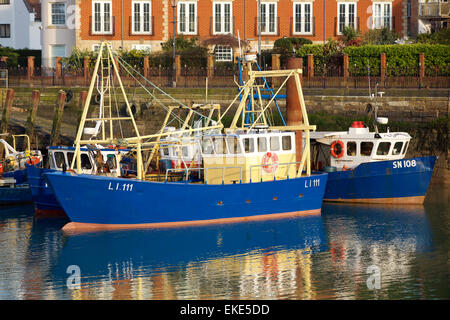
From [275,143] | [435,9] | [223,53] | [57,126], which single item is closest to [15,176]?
[57,126]

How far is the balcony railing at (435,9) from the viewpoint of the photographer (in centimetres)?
5503

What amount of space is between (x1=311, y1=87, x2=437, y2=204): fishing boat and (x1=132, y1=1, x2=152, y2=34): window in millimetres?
24487

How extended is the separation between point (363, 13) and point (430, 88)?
14.2 metres

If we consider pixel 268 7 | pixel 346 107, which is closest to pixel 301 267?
pixel 346 107

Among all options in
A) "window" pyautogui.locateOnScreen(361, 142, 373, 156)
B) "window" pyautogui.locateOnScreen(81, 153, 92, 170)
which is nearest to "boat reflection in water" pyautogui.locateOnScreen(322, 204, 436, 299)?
"window" pyautogui.locateOnScreen(361, 142, 373, 156)

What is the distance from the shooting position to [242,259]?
25.2m

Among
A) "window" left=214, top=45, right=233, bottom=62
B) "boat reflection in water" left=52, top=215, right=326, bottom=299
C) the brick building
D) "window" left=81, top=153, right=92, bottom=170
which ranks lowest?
"boat reflection in water" left=52, top=215, right=326, bottom=299

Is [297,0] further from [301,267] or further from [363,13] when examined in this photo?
[301,267]

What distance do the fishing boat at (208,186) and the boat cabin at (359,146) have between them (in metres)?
2.23

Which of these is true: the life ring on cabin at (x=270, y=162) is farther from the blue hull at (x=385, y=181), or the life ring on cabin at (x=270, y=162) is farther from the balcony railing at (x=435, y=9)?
the balcony railing at (x=435, y=9)

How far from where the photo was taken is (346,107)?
142 ft

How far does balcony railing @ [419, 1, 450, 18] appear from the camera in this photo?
55031 mm

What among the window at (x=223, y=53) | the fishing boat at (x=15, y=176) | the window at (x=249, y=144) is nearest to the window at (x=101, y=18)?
the window at (x=223, y=53)

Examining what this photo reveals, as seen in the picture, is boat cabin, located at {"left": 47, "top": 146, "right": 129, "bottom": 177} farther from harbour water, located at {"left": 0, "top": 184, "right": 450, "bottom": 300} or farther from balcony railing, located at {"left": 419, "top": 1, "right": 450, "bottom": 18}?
balcony railing, located at {"left": 419, "top": 1, "right": 450, "bottom": 18}
